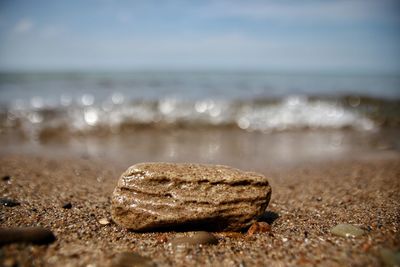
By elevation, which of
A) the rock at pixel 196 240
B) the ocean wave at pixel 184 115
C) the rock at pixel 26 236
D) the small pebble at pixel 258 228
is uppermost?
the ocean wave at pixel 184 115

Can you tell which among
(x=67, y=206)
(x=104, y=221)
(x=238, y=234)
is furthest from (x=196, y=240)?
(x=67, y=206)

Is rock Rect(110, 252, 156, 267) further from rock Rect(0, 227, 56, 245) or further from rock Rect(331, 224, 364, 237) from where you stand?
rock Rect(331, 224, 364, 237)

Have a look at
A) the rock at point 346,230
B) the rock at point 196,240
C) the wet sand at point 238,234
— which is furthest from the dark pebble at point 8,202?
the rock at point 346,230

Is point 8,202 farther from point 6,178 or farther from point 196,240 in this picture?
point 196,240

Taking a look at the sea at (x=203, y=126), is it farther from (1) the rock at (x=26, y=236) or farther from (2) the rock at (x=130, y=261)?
(2) the rock at (x=130, y=261)

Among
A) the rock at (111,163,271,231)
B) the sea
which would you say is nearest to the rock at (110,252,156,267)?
the rock at (111,163,271,231)

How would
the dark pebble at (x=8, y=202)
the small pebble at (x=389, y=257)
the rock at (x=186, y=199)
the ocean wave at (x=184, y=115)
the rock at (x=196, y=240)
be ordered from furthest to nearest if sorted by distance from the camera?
1. the ocean wave at (x=184, y=115)
2. the dark pebble at (x=8, y=202)
3. the rock at (x=186, y=199)
4. the rock at (x=196, y=240)
5. the small pebble at (x=389, y=257)
